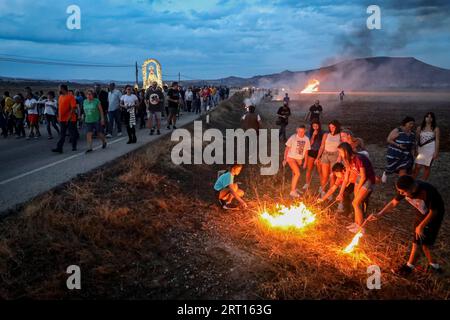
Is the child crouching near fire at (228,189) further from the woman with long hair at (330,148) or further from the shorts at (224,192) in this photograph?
the woman with long hair at (330,148)

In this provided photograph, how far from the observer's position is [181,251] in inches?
207

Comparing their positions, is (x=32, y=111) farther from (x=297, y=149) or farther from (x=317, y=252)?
(x=317, y=252)

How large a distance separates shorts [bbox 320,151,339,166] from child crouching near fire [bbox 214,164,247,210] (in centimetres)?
196

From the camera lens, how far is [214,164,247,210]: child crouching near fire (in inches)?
261

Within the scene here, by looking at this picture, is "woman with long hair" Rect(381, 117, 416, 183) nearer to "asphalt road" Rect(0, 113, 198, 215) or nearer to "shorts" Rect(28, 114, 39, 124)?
"asphalt road" Rect(0, 113, 198, 215)

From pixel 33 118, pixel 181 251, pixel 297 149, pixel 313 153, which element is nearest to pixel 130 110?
pixel 33 118

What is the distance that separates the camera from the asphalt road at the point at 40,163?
6.66 m

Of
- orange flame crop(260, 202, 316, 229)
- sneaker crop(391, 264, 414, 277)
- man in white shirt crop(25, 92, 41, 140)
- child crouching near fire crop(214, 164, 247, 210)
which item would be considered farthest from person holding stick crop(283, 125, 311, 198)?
man in white shirt crop(25, 92, 41, 140)

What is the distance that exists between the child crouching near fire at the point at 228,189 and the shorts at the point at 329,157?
6.42 feet

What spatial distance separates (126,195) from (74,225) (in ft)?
5.55

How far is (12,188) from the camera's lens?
6.77 meters

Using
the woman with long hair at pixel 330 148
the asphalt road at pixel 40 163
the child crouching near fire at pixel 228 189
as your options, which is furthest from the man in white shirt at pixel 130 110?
the woman with long hair at pixel 330 148

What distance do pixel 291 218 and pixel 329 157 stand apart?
6.34 feet
